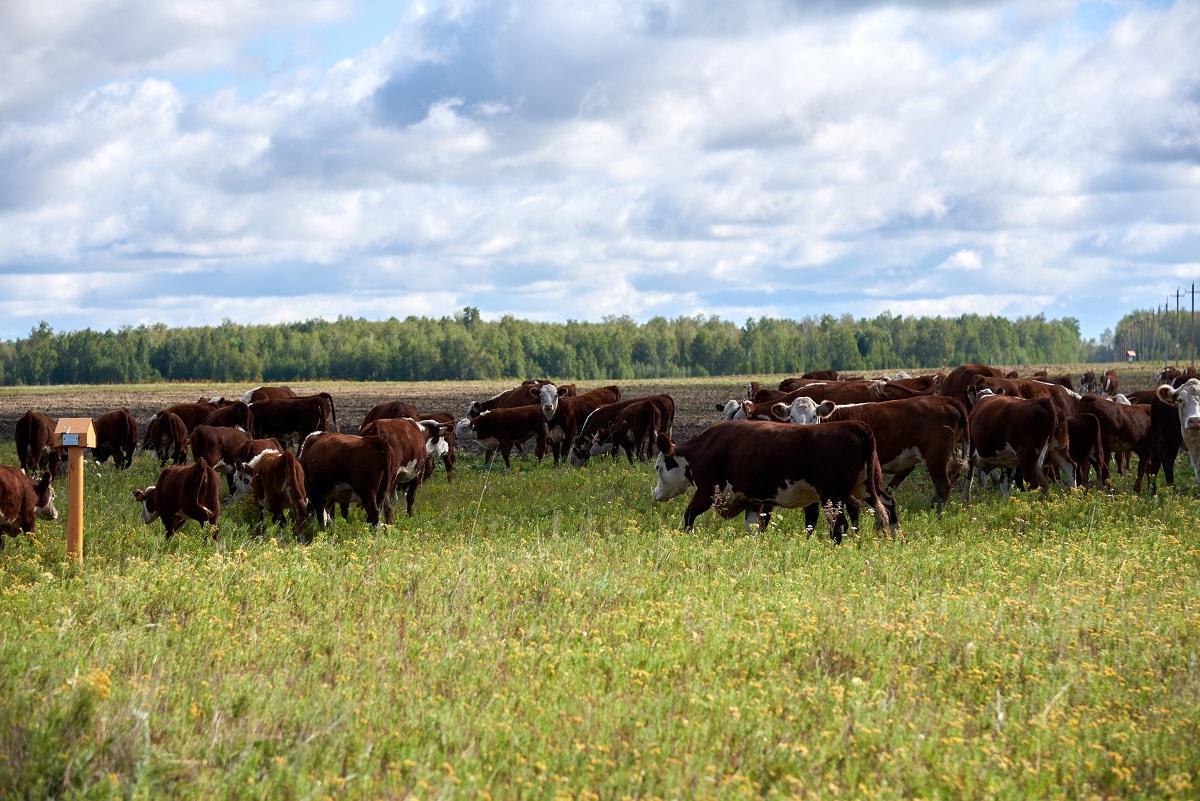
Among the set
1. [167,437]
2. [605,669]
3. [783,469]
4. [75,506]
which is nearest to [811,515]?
A: [783,469]

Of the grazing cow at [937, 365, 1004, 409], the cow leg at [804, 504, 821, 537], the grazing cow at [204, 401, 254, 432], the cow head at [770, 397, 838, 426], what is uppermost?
the grazing cow at [937, 365, 1004, 409]

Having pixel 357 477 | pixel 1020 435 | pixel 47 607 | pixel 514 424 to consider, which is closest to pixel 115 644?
pixel 47 607

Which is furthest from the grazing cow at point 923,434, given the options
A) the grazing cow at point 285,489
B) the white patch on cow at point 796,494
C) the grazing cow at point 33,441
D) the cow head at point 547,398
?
the grazing cow at point 33,441

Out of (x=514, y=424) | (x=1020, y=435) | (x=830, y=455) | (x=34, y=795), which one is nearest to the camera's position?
(x=34, y=795)

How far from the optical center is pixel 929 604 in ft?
32.3

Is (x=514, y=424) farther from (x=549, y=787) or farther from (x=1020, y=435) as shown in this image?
(x=549, y=787)

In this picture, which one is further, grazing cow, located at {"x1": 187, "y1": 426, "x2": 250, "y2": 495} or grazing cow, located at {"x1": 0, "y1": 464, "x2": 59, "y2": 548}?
grazing cow, located at {"x1": 187, "y1": 426, "x2": 250, "y2": 495}

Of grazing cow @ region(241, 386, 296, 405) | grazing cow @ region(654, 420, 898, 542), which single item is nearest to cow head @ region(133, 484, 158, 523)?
grazing cow @ region(654, 420, 898, 542)

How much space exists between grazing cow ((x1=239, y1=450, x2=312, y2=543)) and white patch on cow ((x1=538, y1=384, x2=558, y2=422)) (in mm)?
11644

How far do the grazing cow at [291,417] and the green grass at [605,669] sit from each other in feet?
51.9

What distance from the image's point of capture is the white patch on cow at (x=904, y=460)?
55.8 feet

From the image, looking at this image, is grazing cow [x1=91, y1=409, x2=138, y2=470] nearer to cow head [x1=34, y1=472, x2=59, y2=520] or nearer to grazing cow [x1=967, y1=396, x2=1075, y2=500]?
cow head [x1=34, y1=472, x2=59, y2=520]

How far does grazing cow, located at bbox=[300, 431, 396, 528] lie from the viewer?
1509cm

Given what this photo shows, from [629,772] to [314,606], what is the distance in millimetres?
4021
